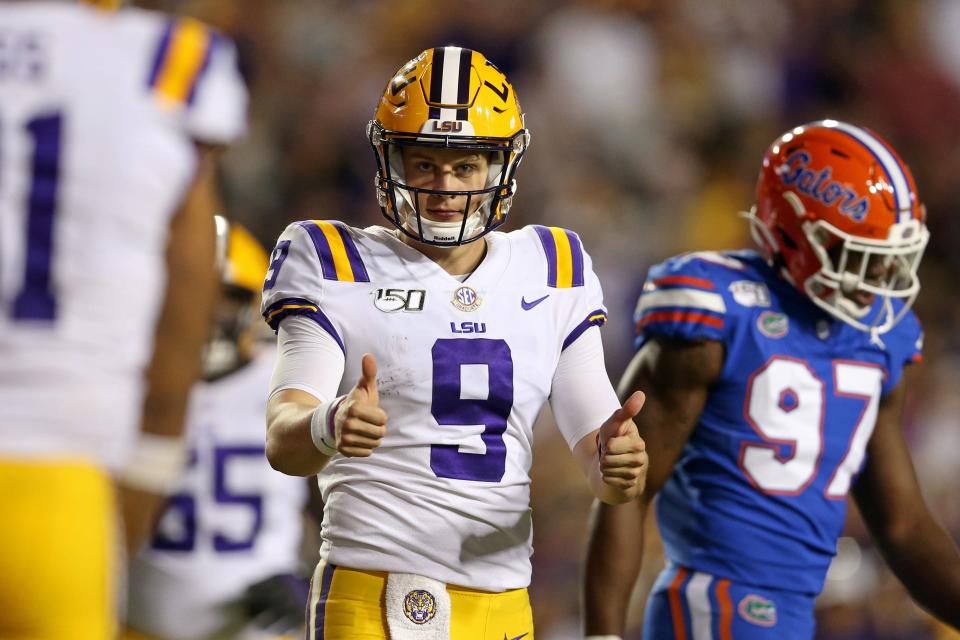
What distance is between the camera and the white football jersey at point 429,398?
262cm

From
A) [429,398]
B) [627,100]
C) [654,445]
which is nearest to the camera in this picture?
[429,398]

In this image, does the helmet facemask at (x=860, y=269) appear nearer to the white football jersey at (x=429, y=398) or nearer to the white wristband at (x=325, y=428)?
the white football jersey at (x=429, y=398)

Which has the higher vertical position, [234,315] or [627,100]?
[627,100]

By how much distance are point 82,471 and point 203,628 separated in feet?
6.73

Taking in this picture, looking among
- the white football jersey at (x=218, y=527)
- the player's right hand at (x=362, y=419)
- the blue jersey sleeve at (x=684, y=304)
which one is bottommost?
the white football jersey at (x=218, y=527)

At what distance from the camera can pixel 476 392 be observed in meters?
2.64

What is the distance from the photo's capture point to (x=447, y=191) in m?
2.70

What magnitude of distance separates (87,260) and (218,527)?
2.06 m

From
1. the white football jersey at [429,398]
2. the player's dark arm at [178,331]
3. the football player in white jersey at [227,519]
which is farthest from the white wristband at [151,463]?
the football player in white jersey at [227,519]

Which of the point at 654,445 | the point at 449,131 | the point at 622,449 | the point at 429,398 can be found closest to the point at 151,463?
the point at 429,398

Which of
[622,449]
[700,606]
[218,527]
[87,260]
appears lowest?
[218,527]

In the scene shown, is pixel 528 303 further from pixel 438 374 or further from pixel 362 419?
pixel 362 419

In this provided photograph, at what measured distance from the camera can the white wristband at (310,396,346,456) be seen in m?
2.34

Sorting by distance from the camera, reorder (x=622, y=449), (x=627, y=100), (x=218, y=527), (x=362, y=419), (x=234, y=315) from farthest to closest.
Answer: (x=627, y=100) < (x=234, y=315) < (x=218, y=527) < (x=622, y=449) < (x=362, y=419)
